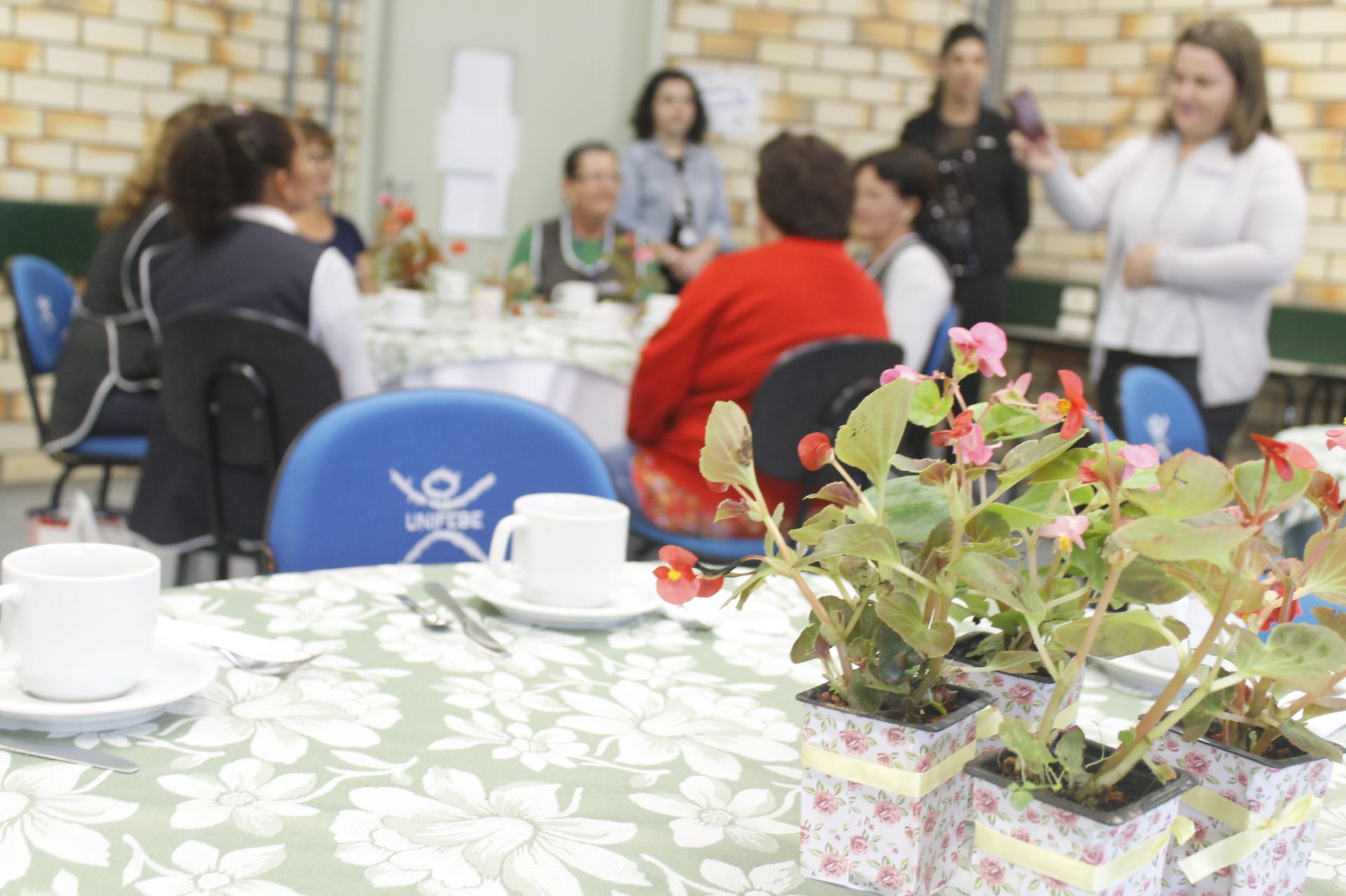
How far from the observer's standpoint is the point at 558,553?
110cm

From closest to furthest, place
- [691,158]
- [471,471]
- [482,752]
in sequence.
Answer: [482,752], [471,471], [691,158]

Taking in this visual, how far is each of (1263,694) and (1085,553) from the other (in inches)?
4.9

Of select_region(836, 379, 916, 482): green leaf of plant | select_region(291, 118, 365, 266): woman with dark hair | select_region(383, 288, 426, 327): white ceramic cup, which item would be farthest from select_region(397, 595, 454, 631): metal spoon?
select_region(291, 118, 365, 266): woman with dark hair

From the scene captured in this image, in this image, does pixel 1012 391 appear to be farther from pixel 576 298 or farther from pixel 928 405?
pixel 576 298

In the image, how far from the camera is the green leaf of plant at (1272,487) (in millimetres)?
569

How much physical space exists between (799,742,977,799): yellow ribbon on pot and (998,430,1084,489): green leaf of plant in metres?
0.14

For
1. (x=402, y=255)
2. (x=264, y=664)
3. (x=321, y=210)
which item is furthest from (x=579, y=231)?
(x=264, y=664)

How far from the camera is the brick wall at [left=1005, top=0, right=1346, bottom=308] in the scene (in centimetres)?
498

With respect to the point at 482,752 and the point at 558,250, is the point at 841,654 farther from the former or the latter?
the point at 558,250

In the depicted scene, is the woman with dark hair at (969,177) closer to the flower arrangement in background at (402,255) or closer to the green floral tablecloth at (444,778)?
the flower arrangement in background at (402,255)

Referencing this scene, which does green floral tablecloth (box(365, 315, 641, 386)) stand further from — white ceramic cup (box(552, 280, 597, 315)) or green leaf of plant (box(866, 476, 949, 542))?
green leaf of plant (box(866, 476, 949, 542))

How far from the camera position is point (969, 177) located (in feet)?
15.5

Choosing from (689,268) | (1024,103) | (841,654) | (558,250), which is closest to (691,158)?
(689,268)

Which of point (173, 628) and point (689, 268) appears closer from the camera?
point (173, 628)
